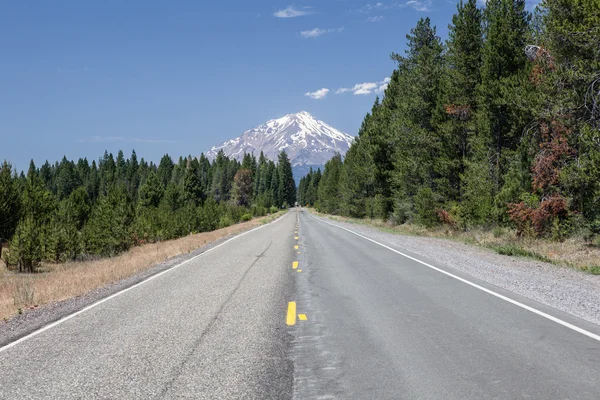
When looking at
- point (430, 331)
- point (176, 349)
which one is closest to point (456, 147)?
point (430, 331)

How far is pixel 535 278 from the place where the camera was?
10.9m

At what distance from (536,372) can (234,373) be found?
316cm

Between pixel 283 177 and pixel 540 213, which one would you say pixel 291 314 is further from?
pixel 283 177

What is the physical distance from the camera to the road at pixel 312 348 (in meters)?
4.20

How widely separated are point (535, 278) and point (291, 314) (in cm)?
704

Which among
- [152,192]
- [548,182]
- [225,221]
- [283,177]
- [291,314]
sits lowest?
[225,221]

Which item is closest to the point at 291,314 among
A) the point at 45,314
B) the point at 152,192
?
the point at 45,314

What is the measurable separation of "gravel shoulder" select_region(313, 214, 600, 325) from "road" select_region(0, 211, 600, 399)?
21.1 inches

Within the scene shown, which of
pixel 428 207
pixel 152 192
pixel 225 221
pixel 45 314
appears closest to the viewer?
pixel 45 314

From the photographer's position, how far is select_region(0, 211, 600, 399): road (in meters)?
4.20

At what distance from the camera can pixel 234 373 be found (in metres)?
4.56

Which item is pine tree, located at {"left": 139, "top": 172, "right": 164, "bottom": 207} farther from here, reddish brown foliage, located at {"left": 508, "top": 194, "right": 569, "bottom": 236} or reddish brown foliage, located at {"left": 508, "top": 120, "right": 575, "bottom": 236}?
reddish brown foliage, located at {"left": 508, "top": 120, "right": 575, "bottom": 236}

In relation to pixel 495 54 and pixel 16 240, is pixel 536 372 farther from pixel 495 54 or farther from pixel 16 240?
pixel 16 240

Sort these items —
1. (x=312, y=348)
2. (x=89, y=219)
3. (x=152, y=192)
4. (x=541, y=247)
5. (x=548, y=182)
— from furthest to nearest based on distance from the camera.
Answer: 1. (x=152, y=192)
2. (x=89, y=219)
3. (x=548, y=182)
4. (x=541, y=247)
5. (x=312, y=348)
